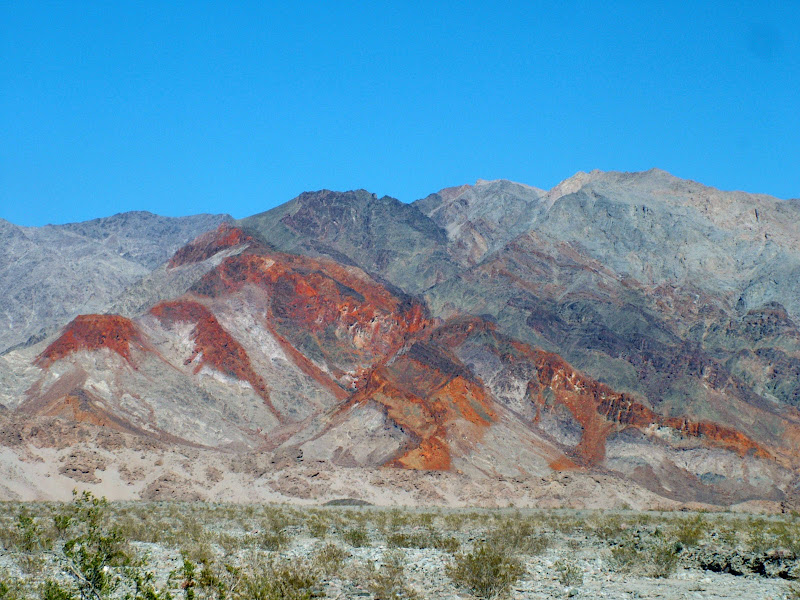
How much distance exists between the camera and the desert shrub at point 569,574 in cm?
2239

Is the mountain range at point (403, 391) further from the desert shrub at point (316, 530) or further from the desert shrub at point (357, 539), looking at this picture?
the desert shrub at point (357, 539)

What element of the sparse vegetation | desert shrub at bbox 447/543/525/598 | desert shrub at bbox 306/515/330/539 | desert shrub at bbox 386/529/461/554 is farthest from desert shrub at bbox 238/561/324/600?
desert shrub at bbox 306/515/330/539

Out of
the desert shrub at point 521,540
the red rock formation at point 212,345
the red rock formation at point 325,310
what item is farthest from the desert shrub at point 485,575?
the red rock formation at point 325,310

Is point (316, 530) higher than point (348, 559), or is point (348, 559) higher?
point (316, 530)

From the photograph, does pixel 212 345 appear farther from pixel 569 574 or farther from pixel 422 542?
pixel 569 574

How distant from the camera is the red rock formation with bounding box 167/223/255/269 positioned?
541 feet

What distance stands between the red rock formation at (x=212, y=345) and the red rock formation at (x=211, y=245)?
32.1 meters

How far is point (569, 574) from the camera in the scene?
75.0ft

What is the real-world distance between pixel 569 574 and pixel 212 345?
345 feet

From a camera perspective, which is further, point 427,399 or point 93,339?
point 93,339

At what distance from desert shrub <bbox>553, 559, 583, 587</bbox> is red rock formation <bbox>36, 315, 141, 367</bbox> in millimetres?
94175

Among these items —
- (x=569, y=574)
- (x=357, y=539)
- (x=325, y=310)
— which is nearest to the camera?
(x=569, y=574)

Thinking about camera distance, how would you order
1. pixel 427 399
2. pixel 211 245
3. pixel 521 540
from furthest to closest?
pixel 211 245, pixel 427 399, pixel 521 540

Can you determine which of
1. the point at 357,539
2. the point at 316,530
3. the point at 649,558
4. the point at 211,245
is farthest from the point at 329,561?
the point at 211,245
